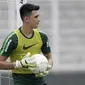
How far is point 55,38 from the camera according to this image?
29.6 ft

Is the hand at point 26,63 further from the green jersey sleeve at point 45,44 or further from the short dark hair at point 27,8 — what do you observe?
the short dark hair at point 27,8

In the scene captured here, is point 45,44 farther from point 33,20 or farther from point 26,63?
point 26,63

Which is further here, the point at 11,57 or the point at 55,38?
the point at 55,38

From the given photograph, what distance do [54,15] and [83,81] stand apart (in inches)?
51.8

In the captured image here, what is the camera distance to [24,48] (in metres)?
4.83

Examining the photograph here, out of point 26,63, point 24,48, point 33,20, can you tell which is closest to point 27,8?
point 33,20

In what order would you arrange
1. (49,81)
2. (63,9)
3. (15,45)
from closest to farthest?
(15,45)
(49,81)
(63,9)

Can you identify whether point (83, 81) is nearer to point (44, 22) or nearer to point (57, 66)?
point (57, 66)

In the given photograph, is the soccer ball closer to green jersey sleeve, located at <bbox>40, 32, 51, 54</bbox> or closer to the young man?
the young man

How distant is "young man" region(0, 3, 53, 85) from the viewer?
4.75 metres

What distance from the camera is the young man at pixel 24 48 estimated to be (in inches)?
187

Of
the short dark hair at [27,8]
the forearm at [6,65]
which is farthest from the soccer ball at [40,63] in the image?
the short dark hair at [27,8]

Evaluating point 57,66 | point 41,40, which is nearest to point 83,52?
point 57,66

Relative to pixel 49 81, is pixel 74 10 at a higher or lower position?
higher
